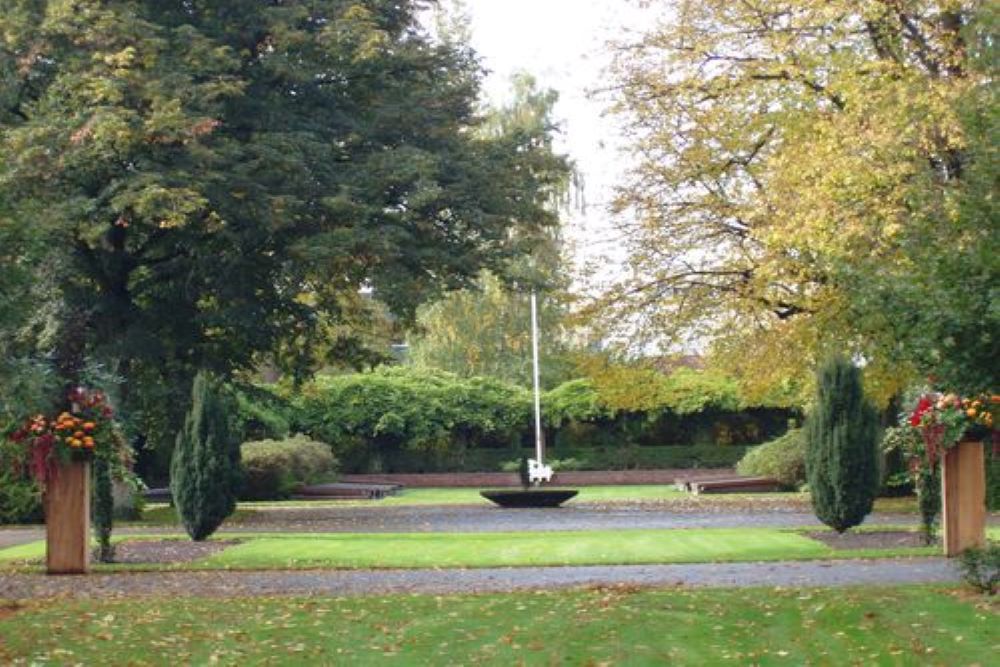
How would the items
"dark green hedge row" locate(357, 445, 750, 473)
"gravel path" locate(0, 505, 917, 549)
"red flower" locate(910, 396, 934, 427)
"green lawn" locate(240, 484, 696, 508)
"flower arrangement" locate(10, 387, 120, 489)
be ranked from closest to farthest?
"flower arrangement" locate(10, 387, 120, 489), "red flower" locate(910, 396, 934, 427), "gravel path" locate(0, 505, 917, 549), "green lawn" locate(240, 484, 696, 508), "dark green hedge row" locate(357, 445, 750, 473)

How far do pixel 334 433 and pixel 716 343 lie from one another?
19.8 m

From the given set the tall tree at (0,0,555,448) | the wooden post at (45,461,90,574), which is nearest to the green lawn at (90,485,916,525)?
the tall tree at (0,0,555,448)

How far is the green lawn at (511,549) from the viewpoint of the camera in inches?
734

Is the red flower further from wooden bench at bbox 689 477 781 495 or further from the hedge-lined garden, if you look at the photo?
the hedge-lined garden

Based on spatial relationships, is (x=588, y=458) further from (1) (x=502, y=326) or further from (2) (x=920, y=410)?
(2) (x=920, y=410)

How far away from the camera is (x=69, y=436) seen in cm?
1761

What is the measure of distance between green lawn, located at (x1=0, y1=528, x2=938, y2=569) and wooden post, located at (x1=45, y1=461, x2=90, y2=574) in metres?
0.79

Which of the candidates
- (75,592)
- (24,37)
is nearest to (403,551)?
(75,592)

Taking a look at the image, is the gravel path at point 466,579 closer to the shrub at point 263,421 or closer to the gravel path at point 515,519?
the gravel path at point 515,519

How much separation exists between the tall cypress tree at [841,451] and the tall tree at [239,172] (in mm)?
8872

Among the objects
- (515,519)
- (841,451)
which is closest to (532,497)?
Result: (515,519)

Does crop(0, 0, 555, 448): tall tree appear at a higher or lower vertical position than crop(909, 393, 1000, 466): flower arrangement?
higher

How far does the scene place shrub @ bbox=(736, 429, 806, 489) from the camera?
125 ft

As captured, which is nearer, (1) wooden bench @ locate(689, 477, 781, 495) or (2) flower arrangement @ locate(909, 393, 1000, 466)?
(2) flower arrangement @ locate(909, 393, 1000, 466)
